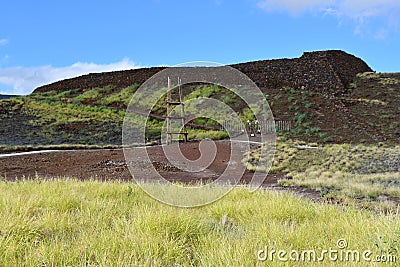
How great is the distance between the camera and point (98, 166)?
421 inches

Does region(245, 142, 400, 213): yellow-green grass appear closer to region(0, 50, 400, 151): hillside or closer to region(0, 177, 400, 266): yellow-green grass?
region(0, 177, 400, 266): yellow-green grass

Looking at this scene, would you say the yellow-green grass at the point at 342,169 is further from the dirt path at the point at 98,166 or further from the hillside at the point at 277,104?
the hillside at the point at 277,104

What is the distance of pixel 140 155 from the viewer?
12727 millimetres

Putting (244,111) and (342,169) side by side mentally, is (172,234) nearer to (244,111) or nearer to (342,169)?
(342,169)

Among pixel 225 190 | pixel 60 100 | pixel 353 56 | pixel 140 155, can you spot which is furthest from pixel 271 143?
pixel 353 56

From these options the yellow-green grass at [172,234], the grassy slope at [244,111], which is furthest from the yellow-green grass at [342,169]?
the grassy slope at [244,111]

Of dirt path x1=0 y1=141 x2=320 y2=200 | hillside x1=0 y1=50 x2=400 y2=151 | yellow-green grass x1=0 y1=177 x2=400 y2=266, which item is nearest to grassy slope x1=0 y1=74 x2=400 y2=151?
hillside x1=0 y1=50 x2=400 y2=151

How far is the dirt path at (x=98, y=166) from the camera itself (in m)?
9.32

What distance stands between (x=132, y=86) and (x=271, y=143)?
1990cm

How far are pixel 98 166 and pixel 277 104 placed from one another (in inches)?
554

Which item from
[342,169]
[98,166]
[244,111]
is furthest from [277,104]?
[98,166]

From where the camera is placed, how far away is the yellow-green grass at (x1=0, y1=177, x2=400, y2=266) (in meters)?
2.56

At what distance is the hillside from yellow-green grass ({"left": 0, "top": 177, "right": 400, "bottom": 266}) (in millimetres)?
13258

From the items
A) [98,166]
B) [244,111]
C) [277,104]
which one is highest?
[277,104]
